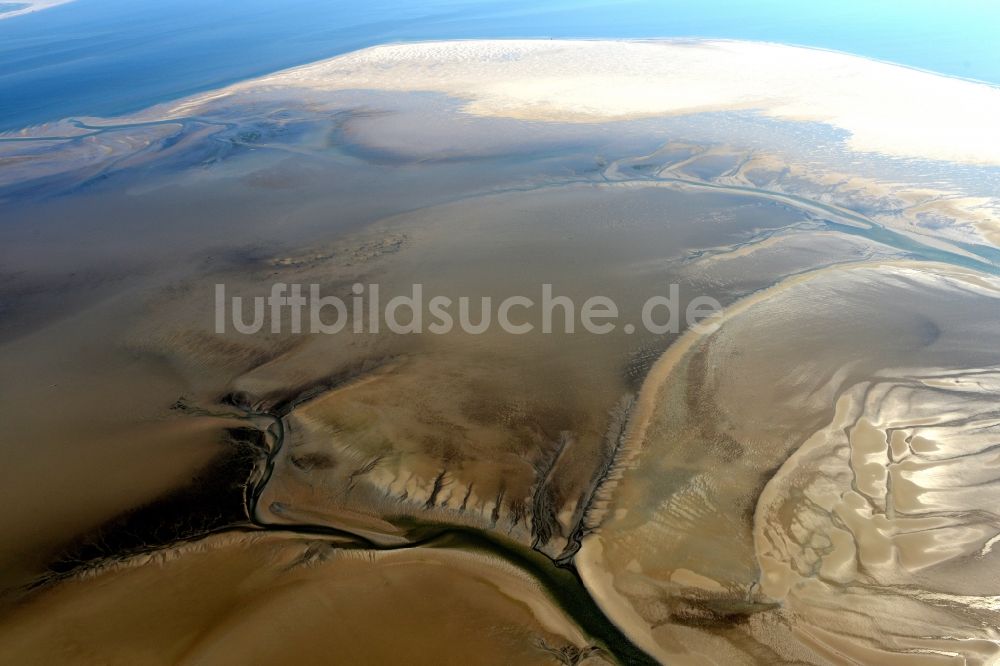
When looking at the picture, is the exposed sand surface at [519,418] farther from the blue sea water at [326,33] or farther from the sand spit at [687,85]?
the blue sea water at [326,33]

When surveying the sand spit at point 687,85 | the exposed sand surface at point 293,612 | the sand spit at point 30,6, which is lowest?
the exposed sand surface at point 293,612

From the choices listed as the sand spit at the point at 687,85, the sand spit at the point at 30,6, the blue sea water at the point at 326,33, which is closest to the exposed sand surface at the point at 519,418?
the sand spit at the point at 687,85

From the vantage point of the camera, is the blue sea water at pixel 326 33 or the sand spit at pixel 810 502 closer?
the sand spit at pixel 810 502

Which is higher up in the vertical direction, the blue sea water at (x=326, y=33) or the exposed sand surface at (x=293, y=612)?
the blue sea water at (x=326, y=33)

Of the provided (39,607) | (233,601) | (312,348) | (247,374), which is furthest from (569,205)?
(39,607)

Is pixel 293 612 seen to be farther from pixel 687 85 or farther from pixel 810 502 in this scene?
pixel 687 85

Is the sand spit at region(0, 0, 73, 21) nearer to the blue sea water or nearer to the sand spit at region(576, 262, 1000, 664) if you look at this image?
the blue sea water

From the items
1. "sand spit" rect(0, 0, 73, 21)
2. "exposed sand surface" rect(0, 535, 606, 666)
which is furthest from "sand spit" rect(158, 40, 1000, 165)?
"sand spit" rect(0, 0, 73, 21)

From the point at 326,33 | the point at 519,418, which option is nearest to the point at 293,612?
the point at 519,418

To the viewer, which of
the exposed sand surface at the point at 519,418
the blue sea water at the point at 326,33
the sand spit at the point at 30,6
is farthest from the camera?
the sand spit at the point at 30,6
